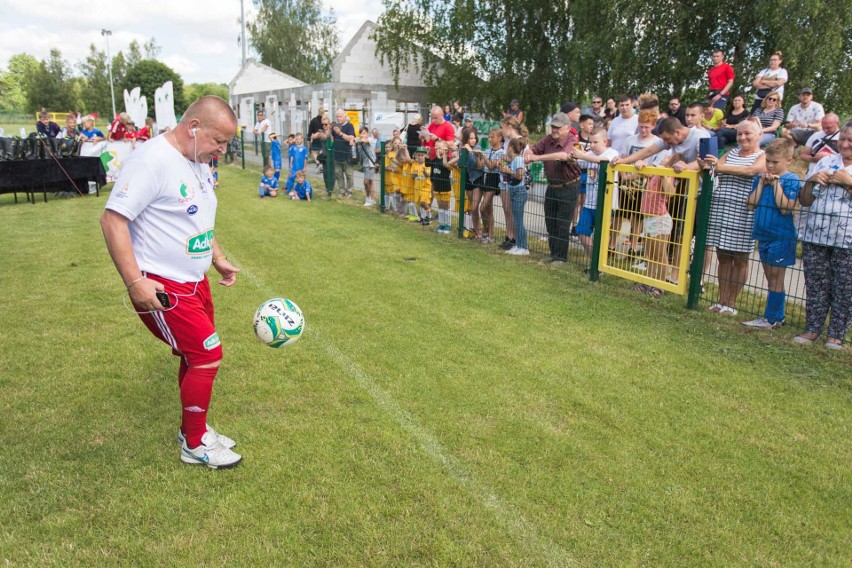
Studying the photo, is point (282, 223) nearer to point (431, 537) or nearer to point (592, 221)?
point (592, 221)

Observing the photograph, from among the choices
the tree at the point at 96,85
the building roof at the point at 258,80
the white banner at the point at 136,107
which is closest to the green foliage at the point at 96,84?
the tree at the point at 96,85

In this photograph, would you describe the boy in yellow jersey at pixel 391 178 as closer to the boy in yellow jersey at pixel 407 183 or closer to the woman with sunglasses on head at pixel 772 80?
the boy in yellow jersey at pixel 407 183

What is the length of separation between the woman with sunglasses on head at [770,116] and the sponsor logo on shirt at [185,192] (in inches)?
409

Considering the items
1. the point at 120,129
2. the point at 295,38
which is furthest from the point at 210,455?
the point at 295,38

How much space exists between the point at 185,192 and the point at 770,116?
10.9 m

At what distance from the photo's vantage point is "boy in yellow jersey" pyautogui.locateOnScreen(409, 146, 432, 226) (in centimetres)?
1173

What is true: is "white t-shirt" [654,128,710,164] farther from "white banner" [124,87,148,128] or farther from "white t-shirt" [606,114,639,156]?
"white banner" [124,87,148,128]

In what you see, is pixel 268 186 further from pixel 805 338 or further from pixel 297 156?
pixel 805 338

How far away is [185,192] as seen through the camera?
10.5 feet

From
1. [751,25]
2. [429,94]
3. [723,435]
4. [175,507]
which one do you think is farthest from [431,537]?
[429,94]

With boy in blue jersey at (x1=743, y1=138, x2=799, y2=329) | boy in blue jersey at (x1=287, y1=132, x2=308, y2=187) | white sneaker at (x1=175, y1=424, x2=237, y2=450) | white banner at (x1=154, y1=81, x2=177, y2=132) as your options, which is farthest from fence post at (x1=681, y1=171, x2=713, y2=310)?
white banner at (x1=154, y1=81, x2=177, y2=132)

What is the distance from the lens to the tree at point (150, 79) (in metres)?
72.4

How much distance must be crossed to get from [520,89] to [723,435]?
81.0 feet

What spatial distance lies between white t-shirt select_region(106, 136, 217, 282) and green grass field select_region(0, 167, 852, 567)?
1252 mm
